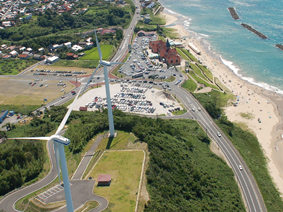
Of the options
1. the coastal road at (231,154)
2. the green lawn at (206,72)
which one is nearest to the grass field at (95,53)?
the green lawn at (206,72)

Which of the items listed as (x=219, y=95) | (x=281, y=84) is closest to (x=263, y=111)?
(x=219, y=95)

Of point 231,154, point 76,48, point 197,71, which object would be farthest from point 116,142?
point 76,48

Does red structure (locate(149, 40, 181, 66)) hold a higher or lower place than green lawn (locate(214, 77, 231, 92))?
higher

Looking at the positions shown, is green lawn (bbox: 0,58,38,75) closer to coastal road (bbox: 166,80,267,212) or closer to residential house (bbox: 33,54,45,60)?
residential house (bbox: 33,54,45,60)

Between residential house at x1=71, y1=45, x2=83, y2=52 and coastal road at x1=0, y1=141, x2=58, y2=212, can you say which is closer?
coastal road at x1=0, y1=141, x2=58, y2=212

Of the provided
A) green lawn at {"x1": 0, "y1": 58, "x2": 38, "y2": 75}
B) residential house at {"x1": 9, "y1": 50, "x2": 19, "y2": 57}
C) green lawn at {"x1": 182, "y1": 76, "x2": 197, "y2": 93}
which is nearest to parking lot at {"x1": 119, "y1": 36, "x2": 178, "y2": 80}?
green lawn at {"x1": 182, "y1": 76, "x2": 197, "y2": 93}

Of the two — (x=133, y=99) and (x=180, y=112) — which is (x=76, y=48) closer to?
(x=133, y=99)

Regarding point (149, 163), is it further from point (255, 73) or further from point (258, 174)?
point (255, 73)
